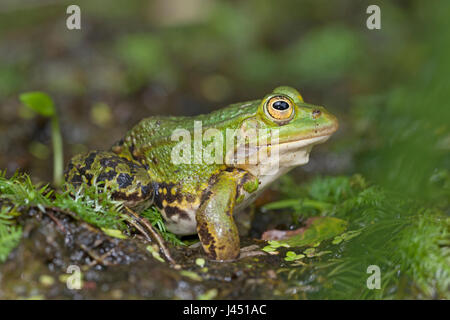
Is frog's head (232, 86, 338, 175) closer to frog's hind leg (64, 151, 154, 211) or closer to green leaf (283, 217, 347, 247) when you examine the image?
green leaf (283, 217, 347, 247)

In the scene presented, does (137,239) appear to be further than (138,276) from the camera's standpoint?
Yes

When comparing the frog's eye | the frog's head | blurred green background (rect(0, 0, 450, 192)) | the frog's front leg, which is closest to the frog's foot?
the frog's front leg

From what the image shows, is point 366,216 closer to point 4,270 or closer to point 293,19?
point 4,270

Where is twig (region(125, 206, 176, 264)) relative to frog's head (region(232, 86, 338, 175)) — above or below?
below

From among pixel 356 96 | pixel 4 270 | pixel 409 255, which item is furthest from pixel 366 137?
pixel 4 270

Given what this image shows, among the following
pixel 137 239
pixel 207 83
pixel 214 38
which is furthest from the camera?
pixel 214 38

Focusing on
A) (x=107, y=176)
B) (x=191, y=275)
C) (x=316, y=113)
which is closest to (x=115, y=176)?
(x=107, y=176)
